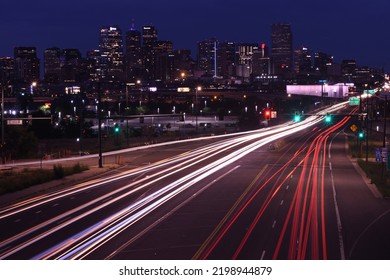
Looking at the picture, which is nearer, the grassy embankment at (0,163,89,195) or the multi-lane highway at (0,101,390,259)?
the multi-lane highway at (0,101,390,259)

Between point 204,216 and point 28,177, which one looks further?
point 28,177

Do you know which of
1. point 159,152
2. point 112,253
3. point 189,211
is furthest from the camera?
point 159,152

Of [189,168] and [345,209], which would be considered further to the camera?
[189,168]

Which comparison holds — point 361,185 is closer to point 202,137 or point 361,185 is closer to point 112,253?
point 112,253

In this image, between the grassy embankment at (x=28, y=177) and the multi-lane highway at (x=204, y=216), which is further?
the grassy embankment at (x=28, y=177)

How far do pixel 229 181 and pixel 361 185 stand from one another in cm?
806

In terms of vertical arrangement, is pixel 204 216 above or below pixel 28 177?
below

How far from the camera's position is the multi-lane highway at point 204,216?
830 inches

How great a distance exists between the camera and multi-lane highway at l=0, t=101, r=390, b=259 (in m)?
21.1

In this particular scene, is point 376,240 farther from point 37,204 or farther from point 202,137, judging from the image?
point 202,137

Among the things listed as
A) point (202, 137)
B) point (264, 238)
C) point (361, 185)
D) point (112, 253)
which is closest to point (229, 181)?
point (361, 185)

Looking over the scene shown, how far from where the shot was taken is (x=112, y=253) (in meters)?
20.5

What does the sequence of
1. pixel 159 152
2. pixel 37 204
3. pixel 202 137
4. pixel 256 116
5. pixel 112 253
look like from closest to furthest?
pixel 112 253
pixel 37 204
pixel 159 152
pixel 202 137
pixel 256 116

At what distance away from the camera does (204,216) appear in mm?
28125
